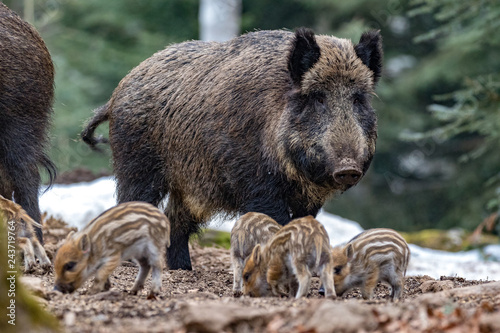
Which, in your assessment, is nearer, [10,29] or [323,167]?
[323,167]

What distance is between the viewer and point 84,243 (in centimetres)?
495

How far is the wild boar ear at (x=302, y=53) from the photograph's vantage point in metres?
6.61

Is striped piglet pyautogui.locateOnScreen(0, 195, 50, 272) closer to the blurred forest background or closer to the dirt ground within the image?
the dirt ground

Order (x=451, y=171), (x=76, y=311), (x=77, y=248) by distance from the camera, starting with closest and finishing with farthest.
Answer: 1. (x=76, y=311)
2. (x=77, y=248)
3. (x=451, y=171)

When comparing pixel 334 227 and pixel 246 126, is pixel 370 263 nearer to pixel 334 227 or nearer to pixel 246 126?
pixel 246 126

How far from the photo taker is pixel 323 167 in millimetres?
6414

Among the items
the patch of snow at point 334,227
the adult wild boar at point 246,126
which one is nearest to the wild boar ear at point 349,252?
the adult wild boar at point 246,126

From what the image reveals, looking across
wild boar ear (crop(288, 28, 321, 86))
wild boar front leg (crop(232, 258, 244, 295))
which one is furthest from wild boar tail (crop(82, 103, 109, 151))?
wild boar front leg (crop(232, 258, 244, 295))

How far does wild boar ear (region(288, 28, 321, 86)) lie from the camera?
6.61 m

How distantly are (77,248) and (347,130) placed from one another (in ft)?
8.12

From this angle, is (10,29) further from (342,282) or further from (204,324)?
(204,324)

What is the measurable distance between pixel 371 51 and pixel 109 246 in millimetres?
3105

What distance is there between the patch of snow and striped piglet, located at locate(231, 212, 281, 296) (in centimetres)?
296

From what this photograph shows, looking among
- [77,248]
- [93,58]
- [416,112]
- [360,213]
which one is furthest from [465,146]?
[77,248]
